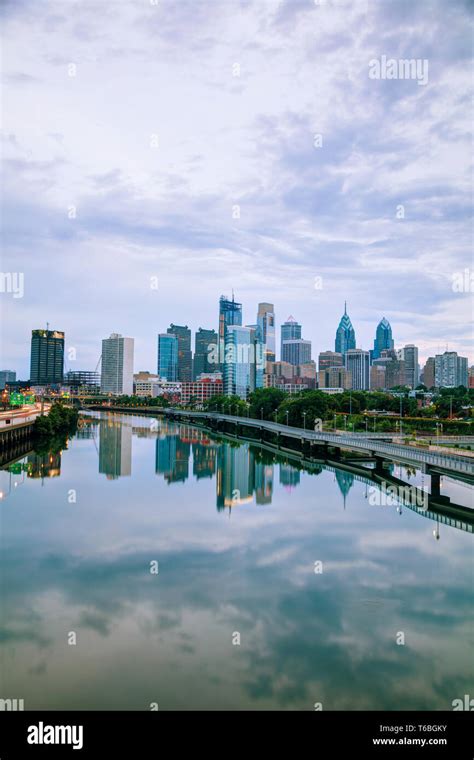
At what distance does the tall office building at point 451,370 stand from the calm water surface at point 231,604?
5899 inches

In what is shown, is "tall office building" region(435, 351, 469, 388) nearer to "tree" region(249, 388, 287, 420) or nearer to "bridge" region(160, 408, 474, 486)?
"tree" region(249, 388, 287, 420)

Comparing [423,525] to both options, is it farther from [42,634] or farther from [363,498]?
[42,634]

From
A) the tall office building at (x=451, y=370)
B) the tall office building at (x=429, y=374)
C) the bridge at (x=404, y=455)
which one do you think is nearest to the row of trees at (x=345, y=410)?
the bridge at (x=404, y=455)

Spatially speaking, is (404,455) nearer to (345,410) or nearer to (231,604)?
(231,604)

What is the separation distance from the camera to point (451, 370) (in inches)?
6722

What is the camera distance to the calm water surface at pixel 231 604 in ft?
43.7

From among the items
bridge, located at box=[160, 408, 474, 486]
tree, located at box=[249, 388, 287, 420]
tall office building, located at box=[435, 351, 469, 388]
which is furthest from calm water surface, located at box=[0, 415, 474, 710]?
tall office building, located at box=[435, 351, 469, 388]

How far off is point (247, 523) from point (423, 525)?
890 centimetres

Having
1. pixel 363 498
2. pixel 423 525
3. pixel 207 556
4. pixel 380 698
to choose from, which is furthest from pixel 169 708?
pixel 363 498

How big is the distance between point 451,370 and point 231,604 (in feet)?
552

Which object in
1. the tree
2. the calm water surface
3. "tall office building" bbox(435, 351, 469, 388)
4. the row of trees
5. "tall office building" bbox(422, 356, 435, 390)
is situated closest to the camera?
the calm water surface

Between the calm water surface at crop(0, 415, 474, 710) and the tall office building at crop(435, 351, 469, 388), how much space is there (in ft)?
492

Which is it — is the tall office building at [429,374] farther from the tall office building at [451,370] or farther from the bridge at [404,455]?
the bridge at [404,455]

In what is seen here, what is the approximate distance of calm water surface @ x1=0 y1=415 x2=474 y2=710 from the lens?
1333cm
